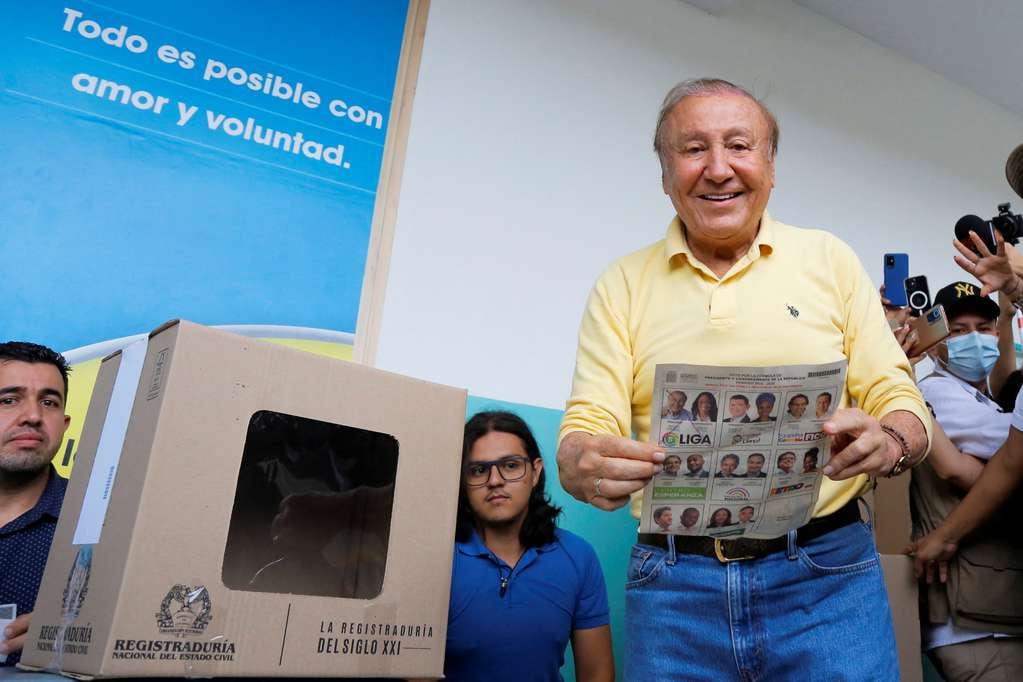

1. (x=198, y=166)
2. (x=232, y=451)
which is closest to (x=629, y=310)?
(x=232, y=451)

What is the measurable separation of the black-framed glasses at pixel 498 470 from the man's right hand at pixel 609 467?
93 centimetres

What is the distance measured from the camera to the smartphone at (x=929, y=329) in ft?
6.40

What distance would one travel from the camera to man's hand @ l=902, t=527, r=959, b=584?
5.58 ft

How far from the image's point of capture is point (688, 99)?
47.9 inches

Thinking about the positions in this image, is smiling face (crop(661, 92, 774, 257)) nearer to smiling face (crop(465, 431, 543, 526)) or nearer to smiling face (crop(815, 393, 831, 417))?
smiling face (crop(815, 393, 831, 417))

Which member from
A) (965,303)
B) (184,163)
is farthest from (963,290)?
(184,163)

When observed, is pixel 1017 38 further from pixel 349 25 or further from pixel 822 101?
pixel 349 25

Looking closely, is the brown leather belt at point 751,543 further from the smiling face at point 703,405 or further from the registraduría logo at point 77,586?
the registraduría logo at point 77,586

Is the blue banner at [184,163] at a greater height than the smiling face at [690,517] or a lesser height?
greater

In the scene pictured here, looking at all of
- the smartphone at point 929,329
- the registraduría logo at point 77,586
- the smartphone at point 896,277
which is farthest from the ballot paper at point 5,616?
the smartphone at point 896,277

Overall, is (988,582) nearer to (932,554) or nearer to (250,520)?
(932,554)

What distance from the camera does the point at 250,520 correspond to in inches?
38.6

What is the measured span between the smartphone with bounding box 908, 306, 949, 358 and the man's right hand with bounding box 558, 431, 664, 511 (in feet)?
4.46

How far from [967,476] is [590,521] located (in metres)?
0.93
